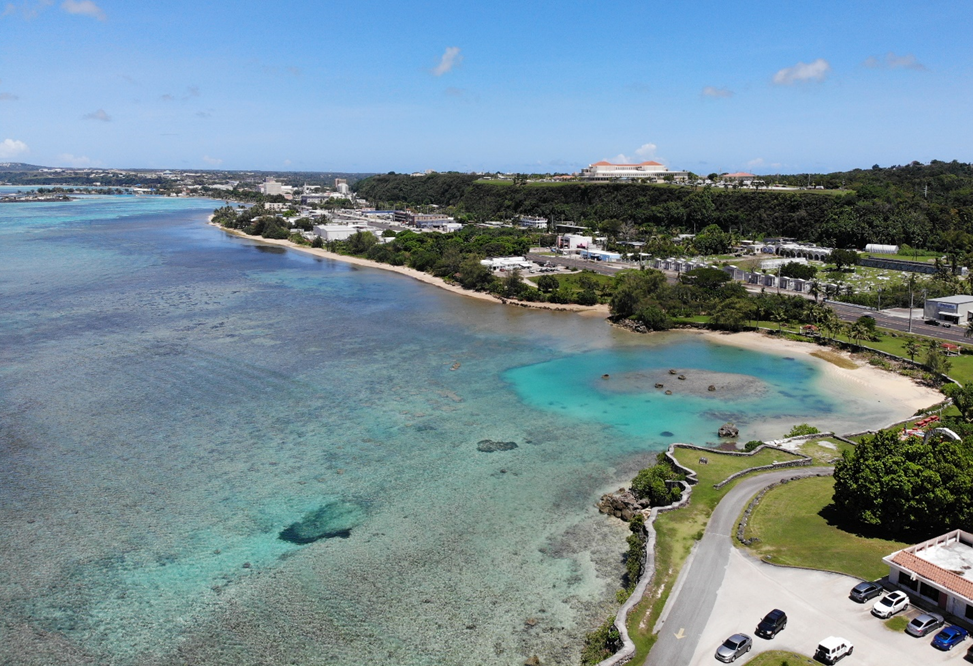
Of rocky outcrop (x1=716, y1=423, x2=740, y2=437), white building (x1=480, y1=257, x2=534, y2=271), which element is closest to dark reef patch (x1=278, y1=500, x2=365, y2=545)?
rocky outcrop (x1=716, y1=423, x2=740, y2=437)

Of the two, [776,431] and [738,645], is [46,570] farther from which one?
[776,431]

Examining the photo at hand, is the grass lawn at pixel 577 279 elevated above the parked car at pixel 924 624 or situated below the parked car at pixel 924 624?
above

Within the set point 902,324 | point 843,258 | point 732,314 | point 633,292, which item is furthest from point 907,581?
point 843,258

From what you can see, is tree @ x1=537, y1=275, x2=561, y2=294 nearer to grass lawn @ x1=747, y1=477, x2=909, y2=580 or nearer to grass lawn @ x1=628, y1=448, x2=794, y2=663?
grass lawn @ x1=628, y1=448, x2=794, y2=663

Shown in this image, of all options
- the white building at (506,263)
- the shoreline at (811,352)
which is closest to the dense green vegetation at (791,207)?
the white building at (506,263)

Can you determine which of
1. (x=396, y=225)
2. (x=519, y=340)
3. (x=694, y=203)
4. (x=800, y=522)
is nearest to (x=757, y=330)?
(x=519, y=340)

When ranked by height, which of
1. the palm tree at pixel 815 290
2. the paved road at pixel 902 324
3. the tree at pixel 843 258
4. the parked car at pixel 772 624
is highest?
the tree at pixel 843 258

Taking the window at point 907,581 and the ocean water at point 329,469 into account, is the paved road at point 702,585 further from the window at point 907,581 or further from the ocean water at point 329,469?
the window at point 907,581
